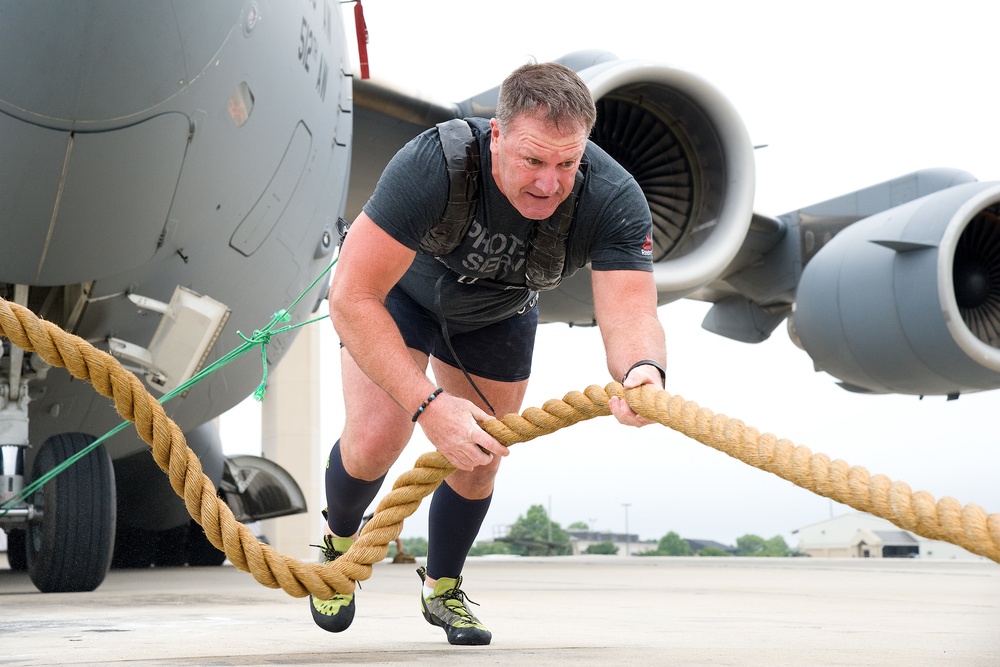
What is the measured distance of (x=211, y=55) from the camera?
343cm

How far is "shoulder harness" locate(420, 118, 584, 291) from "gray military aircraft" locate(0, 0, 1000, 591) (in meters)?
1.49

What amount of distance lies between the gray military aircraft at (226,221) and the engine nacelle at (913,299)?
1 cm

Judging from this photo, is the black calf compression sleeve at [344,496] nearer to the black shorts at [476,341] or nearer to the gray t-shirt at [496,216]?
the black shorts at [476,341]

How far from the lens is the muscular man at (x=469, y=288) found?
6.35 feet

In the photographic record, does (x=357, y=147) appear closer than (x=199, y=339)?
No

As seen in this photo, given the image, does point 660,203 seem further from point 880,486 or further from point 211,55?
point 880,486

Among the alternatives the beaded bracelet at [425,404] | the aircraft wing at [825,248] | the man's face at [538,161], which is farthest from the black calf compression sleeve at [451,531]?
the aircraft wing at [825,248]

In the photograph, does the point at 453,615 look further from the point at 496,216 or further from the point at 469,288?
the point at 496,216

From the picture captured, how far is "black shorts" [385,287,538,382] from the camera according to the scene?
8.65 ft

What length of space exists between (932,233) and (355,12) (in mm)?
3698

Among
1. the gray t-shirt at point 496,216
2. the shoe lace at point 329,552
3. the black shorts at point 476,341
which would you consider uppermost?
the gray t-shirt at point 496,216

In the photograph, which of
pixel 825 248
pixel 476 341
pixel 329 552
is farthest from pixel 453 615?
pixel 825 248

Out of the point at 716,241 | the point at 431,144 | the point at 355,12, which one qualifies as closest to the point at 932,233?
the point at 716,241

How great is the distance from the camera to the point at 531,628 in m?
2.79
